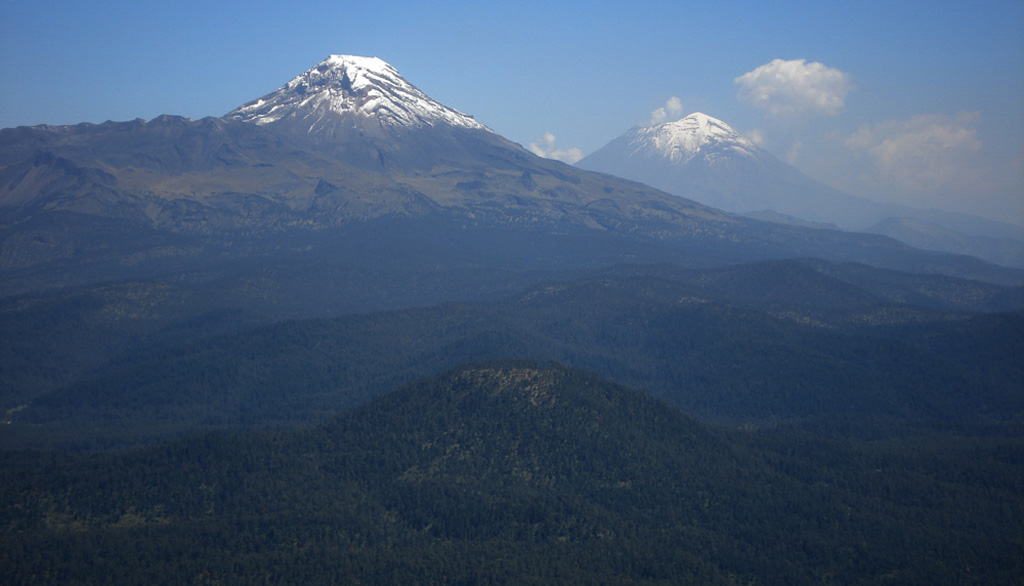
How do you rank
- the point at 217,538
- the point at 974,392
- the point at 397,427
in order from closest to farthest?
the point at 217,538 < the point at 397,427 < the point at 974,392

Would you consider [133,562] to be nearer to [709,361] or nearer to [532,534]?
[532,534]

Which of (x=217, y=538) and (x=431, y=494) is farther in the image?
(x=431, y=494)

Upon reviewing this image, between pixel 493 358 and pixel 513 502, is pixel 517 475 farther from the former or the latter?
pixel 493 358

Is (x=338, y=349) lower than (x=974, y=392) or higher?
lower

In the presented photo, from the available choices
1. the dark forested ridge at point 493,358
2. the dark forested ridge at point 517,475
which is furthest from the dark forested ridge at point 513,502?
the dark forested ridge at point 493,358

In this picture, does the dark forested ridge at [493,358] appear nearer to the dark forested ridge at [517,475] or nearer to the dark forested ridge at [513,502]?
the dark forested ridge at [517,475]

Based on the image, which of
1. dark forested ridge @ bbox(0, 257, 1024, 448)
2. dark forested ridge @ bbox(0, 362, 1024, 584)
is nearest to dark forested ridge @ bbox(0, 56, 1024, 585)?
dark forested ridge @ bbox(0, 362, 1024, 584)

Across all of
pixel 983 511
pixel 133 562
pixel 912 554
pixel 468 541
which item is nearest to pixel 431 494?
pixel 468 541

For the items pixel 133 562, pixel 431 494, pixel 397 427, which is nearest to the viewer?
pixel 133 562
